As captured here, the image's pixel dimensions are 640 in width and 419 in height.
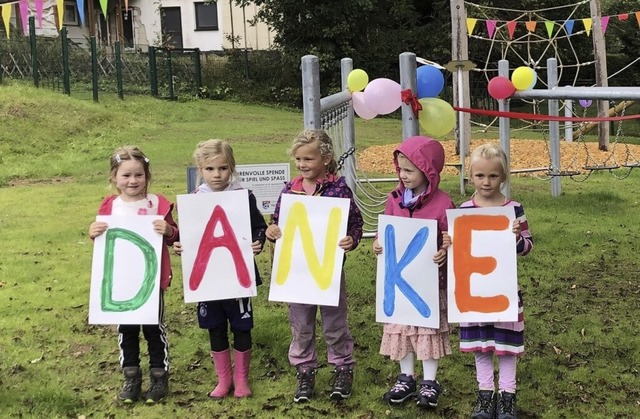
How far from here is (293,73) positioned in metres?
27.1

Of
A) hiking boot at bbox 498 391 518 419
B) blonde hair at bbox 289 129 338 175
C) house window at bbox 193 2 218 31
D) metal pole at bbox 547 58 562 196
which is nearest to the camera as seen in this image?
hiking boot at bbox 498 391 518 419

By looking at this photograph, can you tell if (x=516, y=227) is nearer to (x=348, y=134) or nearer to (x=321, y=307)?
(x=321, y=307)

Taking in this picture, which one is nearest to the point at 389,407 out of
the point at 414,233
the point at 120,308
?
the point at 414,233

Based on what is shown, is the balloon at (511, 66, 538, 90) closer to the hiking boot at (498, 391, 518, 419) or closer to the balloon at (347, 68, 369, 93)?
the balloon at (347, 68, 369, 93)

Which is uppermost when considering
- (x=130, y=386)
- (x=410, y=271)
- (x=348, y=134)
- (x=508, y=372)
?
(x=348, y=134)

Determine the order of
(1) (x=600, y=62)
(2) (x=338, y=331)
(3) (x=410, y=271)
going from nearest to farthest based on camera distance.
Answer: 1. (3) (x=410, y=271)
2. (2) (x=338, y=331)
3. (1) (x=600, y=62)

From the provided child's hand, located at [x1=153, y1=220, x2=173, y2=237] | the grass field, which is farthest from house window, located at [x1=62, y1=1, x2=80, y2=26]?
child's hand, located at [x1=153, y1=220, x2=173, y2=237]

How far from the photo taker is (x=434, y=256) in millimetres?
3684

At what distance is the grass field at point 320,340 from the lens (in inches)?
157

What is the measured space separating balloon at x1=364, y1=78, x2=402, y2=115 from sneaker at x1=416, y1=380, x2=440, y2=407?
286 centimetres

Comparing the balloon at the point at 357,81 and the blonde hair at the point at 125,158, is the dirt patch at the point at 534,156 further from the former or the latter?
the blonde hair at the point at 125,158

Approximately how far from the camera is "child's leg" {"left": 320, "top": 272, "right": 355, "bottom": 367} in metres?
4.01

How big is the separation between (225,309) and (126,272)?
57cm

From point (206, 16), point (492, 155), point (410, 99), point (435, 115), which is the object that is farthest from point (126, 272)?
point (206, 16)
